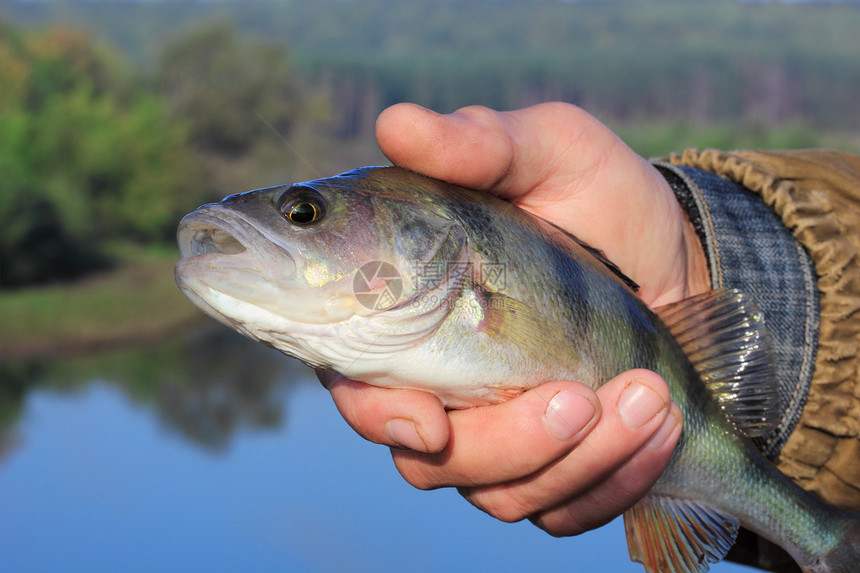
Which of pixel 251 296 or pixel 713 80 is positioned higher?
pixel 251 296

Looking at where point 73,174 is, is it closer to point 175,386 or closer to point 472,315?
point 175,386

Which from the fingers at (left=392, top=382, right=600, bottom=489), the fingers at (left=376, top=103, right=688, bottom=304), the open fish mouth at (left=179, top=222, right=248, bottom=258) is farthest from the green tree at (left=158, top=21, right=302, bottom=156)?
the open fish mouth at (left=179, top=222, right=248, bottom=258)

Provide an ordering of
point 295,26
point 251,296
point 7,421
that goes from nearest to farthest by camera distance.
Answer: point 251,296 < point 7,421 < point 295,26

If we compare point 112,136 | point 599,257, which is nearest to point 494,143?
point 599,257

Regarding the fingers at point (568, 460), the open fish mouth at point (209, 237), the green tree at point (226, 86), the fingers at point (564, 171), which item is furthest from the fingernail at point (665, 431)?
the green tree at point (226, 86)

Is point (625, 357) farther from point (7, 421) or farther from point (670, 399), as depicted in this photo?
point (7, 421)

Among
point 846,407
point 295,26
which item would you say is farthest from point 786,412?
point 295,26
